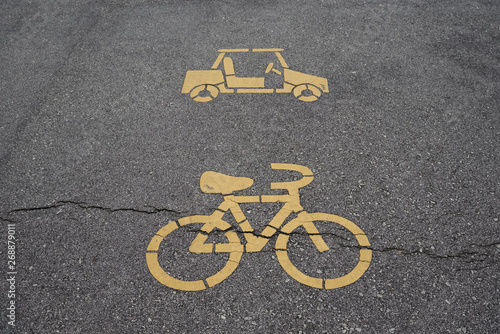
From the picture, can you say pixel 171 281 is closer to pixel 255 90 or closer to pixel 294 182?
pixel 294 182

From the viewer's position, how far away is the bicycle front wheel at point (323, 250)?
Answer: 10.3ft

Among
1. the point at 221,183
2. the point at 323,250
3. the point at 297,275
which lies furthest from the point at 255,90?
the point at 297,275

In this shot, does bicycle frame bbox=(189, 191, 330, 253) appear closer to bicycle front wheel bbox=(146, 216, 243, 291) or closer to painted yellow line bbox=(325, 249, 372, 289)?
bicycle front wheel bbox=(146, 216, 243, 291)

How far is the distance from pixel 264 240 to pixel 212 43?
11.8 feet

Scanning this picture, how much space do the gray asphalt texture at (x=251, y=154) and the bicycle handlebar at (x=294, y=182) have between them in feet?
0.23

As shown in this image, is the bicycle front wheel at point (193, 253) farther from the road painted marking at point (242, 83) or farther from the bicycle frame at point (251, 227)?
the road painted marking at point (242, 83)

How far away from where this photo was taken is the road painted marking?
498 cm

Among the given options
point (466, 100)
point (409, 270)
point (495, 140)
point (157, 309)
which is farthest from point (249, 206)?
point (466, 100)

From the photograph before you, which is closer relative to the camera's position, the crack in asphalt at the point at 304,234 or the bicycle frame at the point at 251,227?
the crack in asphalt at the point at 304,234

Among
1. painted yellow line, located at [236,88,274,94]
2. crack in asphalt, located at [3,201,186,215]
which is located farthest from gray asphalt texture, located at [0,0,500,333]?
painted yellow line, located at [236,88,274,94]

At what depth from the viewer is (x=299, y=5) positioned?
6.76 metres

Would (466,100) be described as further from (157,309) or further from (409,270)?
(157,309)

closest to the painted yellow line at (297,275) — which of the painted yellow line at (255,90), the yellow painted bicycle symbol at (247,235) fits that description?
the yellow painted bicycle symbol at (247,235)

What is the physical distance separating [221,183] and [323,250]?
120 cm
